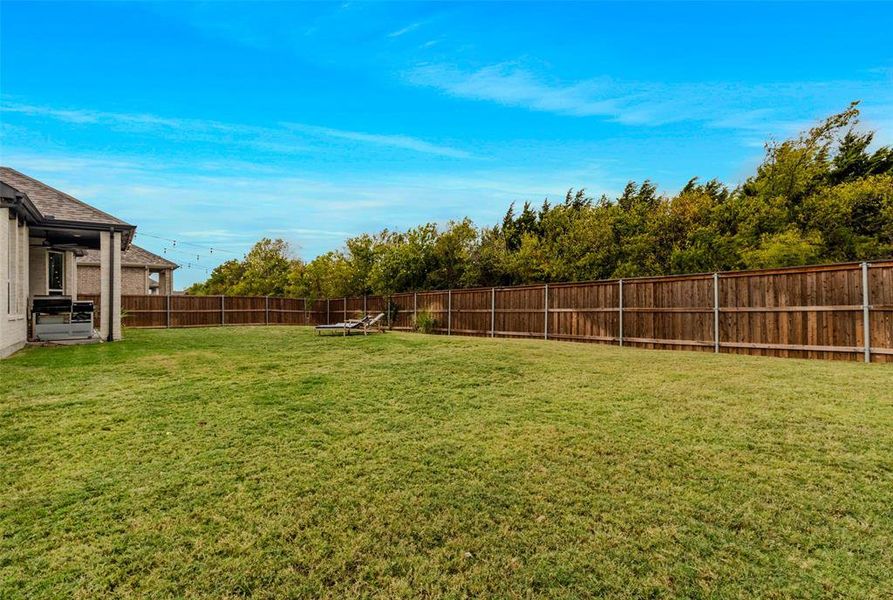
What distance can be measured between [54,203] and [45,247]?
1.82 m

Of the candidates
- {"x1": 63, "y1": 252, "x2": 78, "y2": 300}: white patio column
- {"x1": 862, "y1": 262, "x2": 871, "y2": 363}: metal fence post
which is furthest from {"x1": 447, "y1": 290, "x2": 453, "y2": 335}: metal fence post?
{"x1": 63, "y1": 252, "x2": 78, "y2": 300}: white patio column

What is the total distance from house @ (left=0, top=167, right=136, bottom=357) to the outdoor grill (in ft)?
1.19

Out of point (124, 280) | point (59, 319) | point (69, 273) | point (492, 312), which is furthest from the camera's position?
point (124, 280)

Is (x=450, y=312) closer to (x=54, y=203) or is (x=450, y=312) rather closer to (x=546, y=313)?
(x=546, y=313)

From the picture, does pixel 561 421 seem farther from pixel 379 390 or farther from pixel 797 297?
pixel 797 297

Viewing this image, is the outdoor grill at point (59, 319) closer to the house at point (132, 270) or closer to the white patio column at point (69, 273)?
the white patio column at point (69, 273)

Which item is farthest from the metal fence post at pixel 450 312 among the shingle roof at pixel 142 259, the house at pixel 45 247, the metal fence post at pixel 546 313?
the shingle roof at pixel 142 259

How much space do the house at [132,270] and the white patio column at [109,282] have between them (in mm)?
14682

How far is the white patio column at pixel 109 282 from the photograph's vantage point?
12.9 meters

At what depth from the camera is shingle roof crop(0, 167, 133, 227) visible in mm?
12373

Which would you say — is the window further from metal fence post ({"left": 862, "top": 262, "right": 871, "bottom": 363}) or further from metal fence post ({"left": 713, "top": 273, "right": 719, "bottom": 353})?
metal fence post ({"left": 862, "top": 262, "right": 871, "bottom": 363})

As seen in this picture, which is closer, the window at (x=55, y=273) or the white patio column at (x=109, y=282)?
the white patio column at (x=109, y=282)

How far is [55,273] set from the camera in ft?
50.0

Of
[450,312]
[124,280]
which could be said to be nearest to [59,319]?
[450,312]
